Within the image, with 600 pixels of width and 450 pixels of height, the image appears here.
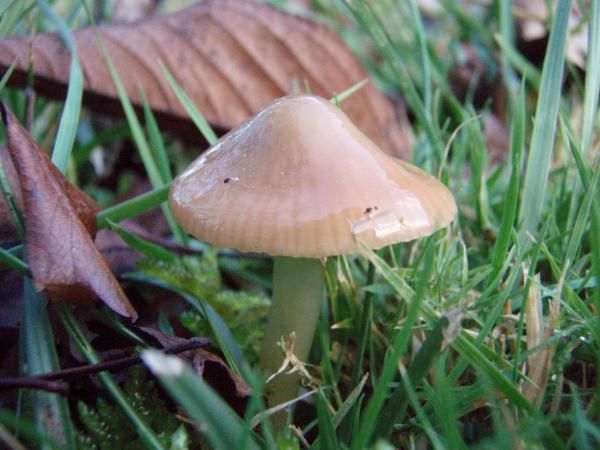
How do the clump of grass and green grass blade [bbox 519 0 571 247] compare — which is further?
green grass blade [bbox 519 0 571 247]

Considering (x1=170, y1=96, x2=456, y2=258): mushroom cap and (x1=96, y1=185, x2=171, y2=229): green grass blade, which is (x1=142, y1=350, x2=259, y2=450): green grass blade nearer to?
(x1=170, y1=96, x2=456, y2=258): mushroom cap

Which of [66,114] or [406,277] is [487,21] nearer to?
[406,277]

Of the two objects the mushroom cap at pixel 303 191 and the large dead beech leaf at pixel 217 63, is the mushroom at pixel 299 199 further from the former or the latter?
the large dead beech leaf at pixel 217 63

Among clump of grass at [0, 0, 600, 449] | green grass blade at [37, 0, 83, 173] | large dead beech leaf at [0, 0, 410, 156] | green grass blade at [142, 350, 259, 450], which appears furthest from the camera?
large dead beech leaf at [0, 0, 410, 156]

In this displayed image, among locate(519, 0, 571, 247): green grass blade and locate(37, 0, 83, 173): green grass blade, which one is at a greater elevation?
locate(37, 0, 83, 173): green grass blade

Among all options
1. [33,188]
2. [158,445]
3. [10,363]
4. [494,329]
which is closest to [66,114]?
[33,188]

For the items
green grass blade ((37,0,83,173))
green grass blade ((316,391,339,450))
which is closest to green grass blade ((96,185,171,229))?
green grass blade ((37,0,83,173))
